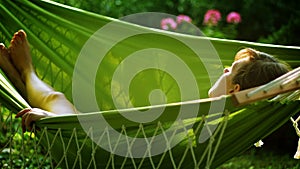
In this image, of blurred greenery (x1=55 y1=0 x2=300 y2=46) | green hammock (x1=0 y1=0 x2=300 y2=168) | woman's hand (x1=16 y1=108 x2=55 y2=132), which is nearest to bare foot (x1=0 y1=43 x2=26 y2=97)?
green hammock (x1=0 y1=0 x2=300 y2=168)

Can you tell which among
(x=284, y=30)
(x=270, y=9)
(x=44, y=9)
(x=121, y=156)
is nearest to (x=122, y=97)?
(x=44, y=9)

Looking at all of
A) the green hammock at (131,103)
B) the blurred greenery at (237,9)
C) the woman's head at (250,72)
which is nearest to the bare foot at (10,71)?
the green hammock at (131,103)

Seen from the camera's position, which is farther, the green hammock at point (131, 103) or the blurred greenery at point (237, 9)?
the blurred greenery at point (237, 9)

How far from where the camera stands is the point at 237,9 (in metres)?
4.85

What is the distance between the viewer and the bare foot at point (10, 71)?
223cm

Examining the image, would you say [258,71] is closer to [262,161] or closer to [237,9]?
[262,161]

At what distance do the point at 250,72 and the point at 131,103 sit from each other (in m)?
0.66

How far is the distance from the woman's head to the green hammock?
0.47 ft

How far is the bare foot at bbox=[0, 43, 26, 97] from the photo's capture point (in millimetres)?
2229

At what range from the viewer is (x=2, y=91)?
6.21 feet

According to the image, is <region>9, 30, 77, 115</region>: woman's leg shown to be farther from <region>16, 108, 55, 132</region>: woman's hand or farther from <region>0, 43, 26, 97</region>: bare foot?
<region>16, 108, 55, 132</region>: woman's hand

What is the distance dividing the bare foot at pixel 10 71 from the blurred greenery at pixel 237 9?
6.59 feet

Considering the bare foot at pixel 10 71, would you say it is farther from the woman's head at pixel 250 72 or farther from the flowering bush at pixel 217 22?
the flowering bush at pixel 217 22

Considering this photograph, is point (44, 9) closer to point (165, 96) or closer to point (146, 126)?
point (165, 96)
